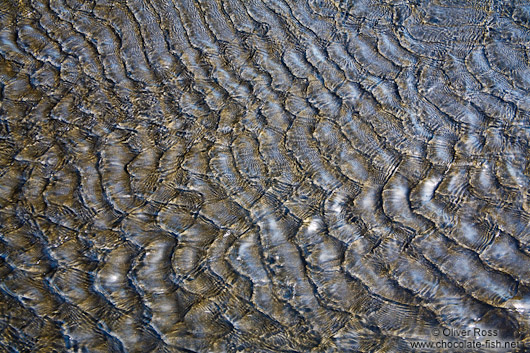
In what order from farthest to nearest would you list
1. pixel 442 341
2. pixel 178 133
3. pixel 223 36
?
pixel 223 36, pixel 178 133, pixel 442 341

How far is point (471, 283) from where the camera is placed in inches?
38.2

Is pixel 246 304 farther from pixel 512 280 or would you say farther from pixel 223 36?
pixel 223 36

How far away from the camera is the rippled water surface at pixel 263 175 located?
965 mm

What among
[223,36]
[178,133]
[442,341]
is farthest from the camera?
[223,36]

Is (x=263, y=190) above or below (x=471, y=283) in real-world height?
below

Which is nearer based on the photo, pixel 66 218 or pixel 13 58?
pixel 66 218

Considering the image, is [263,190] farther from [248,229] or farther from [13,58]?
[13,58]

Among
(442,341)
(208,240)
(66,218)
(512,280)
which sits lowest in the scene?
(66,218)

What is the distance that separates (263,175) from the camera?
1098 mm

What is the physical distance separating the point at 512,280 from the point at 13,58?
1229 millimetres

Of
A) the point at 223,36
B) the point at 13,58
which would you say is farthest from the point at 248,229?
the point at 13,58

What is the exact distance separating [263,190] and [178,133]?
9.6 inches

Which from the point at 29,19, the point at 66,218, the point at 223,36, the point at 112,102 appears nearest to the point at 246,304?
the point at 66,218

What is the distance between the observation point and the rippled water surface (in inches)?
38.0
